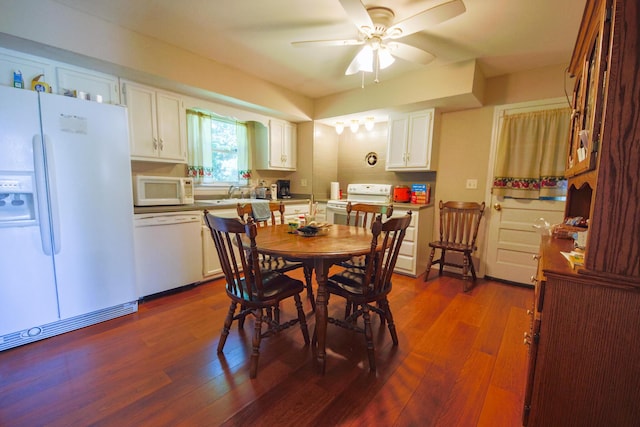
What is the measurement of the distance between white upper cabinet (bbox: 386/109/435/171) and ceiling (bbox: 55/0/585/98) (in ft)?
2.07

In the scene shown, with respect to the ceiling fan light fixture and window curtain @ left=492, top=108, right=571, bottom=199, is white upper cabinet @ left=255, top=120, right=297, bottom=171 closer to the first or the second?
the ceiling fan light fixture

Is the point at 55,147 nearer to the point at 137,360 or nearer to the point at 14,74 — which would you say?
the point at 14,74

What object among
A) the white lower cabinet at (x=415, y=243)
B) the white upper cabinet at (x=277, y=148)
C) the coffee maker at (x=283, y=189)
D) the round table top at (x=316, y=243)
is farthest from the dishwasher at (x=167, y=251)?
the white lower cabinet at (x=415, y=243)

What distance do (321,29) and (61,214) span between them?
2.47m

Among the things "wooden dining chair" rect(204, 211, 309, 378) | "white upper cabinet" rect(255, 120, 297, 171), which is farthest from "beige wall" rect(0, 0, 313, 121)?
"wooden dining chair" rect(204, 211, 309, 378)

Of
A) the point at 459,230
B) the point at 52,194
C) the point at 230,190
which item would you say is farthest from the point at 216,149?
the point at 459,230

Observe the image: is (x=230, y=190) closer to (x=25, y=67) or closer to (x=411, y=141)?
(x=25, y=67)

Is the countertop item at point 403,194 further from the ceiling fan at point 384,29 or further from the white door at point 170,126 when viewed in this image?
the white door at point 170,126

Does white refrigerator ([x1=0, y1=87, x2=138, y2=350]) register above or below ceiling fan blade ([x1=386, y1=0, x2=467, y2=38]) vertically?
below

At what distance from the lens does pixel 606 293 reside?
3.06ft

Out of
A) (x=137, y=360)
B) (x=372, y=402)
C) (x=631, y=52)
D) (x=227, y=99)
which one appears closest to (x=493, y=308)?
(x=372, y=402)

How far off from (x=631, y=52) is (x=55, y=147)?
304cm

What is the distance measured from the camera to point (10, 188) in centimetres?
173

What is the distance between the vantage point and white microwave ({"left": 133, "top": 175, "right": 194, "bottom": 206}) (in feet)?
8.39
